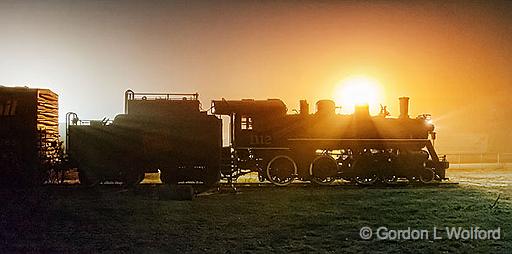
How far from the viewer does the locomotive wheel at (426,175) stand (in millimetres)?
19109

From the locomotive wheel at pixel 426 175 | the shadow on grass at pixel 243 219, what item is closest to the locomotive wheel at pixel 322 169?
the shadow on grass at pixel 243 219

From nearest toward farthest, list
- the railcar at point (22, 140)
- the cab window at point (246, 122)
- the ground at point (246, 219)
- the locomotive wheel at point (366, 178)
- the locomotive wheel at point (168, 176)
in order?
the ground at point (246, 219) → the railcar at point (22, 140) → the locomotive wheel at point (168, 176) → the locomotive wheel at point (366, 178) → the cab window at point (246, 122)

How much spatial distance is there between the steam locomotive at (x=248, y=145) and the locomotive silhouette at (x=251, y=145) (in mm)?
36

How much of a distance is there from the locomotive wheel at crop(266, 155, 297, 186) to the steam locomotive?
0.04 meters

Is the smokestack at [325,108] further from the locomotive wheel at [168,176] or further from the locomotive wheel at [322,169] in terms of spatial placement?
the locomotive wheel at [168,176]

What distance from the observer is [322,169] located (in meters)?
18.6

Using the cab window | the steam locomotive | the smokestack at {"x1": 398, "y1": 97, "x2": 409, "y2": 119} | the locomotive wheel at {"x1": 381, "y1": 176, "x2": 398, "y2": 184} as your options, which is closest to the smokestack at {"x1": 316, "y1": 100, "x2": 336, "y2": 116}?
the steam locomotive

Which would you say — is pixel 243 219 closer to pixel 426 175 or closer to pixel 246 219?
pixel 246 219

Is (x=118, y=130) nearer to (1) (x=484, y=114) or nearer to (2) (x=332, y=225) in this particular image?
(2) (x=332, y=225)

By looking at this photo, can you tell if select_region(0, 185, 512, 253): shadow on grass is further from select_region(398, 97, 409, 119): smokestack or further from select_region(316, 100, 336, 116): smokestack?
select_region(398, 97, 409, 119): smokestack

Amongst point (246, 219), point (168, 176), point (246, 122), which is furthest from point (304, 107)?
point (246, 219)

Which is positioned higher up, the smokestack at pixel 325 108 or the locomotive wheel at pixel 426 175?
the smokestack at pixel 325 108

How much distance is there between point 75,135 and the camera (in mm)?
18172

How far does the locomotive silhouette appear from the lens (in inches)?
714
